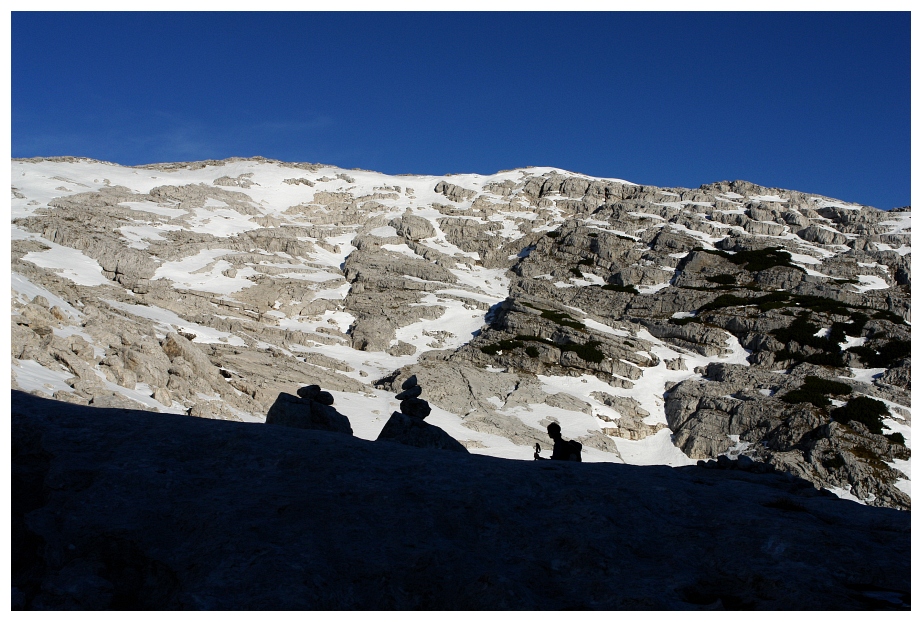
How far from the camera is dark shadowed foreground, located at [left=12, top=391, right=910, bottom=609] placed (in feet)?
27.5

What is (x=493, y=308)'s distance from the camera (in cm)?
9862

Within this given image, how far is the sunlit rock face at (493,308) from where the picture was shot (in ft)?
176

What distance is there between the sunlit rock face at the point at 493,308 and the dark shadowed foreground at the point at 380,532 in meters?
7.83

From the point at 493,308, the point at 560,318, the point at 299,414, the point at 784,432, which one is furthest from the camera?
the point at 493,308

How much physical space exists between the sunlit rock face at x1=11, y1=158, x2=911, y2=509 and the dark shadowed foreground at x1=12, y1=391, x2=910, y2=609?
7.83m

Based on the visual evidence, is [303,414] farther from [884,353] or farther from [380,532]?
[884,353]

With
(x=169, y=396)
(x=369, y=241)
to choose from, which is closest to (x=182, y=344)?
(x=169, y=396)

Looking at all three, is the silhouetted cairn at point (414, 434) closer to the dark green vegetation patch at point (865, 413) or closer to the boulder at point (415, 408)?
Answer: the boulder at point (415, 408)

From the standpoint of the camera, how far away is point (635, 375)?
3130 inches

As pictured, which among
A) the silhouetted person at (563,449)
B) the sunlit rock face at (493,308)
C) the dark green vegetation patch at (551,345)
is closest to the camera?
the silhouetted person at (563,449)

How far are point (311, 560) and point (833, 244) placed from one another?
474 ft

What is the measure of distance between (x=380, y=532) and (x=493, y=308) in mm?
89125

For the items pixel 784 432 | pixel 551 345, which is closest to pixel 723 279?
pixel 551 345

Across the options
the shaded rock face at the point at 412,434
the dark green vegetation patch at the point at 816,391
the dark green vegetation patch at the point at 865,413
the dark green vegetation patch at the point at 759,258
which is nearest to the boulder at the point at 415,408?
the shaded rock face at the point at 412,434
